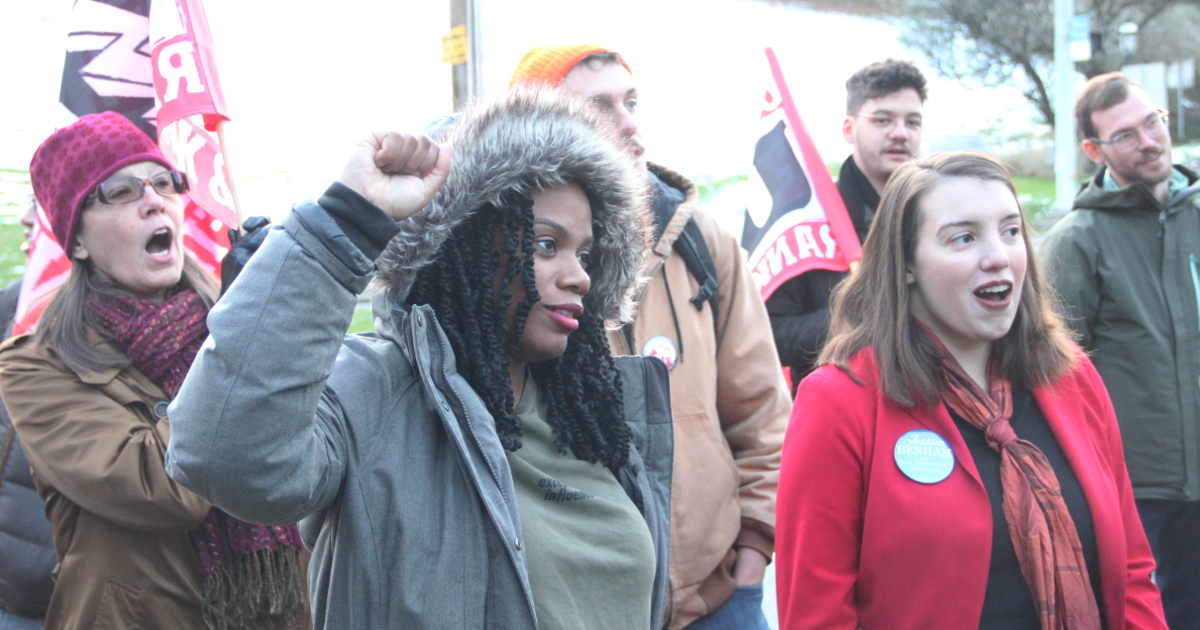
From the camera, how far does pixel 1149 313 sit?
3.70 metres

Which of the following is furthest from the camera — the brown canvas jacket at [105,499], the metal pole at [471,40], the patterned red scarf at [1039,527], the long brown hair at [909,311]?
the metal pole at [471,40]

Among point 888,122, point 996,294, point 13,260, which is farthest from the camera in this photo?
point 13,260

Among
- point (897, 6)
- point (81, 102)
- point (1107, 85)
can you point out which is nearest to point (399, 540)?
point (81, 102)

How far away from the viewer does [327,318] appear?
4.38 ft

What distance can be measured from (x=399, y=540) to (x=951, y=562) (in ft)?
4.04

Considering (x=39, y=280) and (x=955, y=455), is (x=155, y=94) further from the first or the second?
(x=955, y=455)

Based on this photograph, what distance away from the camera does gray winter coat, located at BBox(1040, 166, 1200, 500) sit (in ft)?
11.9

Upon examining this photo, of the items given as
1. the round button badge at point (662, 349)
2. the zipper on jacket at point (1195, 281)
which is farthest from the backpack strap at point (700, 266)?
the zipper on jacket at point (1195, 281)

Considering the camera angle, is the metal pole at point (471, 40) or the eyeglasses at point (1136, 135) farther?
the metal pole at point (471, 40)

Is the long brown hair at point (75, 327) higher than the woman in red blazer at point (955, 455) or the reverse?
higher

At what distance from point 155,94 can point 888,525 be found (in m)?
3.23

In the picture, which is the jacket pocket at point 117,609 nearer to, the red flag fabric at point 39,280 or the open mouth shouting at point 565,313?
the open mouth shouting at point 565,313

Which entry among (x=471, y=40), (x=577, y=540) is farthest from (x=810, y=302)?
(x=471, y=40)

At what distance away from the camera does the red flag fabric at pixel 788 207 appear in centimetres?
364
